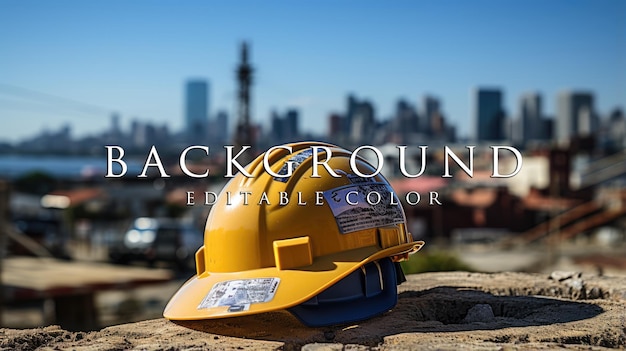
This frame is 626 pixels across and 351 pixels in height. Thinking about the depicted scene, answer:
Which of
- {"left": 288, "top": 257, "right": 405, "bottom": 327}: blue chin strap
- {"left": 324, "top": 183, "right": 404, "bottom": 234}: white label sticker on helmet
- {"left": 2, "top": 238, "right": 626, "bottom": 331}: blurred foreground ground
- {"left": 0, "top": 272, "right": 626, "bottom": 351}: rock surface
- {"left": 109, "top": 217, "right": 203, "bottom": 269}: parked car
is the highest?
{"left": 324, "top": 183, "right": 404, "bottom": 234}: white label sticker on helmet

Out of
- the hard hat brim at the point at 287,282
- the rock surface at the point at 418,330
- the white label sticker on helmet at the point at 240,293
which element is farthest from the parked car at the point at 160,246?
the white label sticker on helmet at the point at 240,293

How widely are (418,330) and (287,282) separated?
31.1 inches

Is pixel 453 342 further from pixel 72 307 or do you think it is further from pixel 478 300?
pixel 72 307

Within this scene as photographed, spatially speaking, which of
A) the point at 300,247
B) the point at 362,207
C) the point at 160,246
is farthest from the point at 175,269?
the point at 300,247

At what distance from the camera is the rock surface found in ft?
12.6

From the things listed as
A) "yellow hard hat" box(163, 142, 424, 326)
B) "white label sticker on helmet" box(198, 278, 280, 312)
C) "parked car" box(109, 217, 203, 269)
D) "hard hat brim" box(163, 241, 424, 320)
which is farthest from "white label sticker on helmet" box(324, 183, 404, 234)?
"parked car" box(109, 217, 203, 269)

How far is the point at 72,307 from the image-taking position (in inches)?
488

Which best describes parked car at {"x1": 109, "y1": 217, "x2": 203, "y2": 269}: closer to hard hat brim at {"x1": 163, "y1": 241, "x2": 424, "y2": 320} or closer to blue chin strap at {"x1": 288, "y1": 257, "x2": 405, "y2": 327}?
hard hat brim at {"x1": 163, "y1": 241, "x2": 424, "y2": 320}

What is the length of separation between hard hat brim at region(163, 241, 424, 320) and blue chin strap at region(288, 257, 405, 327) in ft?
0.31

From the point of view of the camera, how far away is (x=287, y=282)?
4145 mm

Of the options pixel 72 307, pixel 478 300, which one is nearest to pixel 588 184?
pixel 72 307

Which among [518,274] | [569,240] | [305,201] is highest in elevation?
[305,201]

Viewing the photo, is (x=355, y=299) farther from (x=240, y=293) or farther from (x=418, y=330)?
(x=240, y=293)

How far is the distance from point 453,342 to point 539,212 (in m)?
42.0
